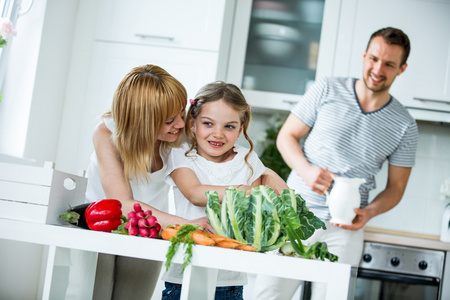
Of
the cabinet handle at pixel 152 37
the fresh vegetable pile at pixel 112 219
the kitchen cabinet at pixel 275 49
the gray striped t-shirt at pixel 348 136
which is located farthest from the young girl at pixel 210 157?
the kitchen cabinet at pixel 275 49

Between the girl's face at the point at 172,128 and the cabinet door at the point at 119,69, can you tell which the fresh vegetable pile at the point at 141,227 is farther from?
the cabinet door at the point at 119,69

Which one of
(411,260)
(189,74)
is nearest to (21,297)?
(189,74)

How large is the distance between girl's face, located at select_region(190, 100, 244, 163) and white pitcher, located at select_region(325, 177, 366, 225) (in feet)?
1.91

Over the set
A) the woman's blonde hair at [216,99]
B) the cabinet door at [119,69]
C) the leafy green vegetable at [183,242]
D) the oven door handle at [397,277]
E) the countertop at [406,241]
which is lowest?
the oven door handle at [397,277]

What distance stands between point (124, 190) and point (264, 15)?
1.96 meters

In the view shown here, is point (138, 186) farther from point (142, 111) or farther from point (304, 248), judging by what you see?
point (304, 248)

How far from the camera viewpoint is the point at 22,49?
8.71 ft

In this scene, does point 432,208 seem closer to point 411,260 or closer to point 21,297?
point 411,260

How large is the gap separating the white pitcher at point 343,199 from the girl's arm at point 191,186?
655 mm

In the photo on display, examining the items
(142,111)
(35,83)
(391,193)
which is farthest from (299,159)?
(35,83)

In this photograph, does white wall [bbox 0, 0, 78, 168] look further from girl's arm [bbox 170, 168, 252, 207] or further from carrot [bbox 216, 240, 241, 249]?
carrot [bbox 216, 240, 241, 249]

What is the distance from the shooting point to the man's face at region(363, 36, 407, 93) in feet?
7.41

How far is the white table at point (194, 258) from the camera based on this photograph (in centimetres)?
96

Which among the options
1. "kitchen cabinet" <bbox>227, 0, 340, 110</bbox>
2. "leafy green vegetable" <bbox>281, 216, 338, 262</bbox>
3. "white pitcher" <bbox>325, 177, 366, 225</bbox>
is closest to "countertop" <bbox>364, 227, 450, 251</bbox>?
"white pitcher" <bbox>325, 177, 366, 225</bbox>
